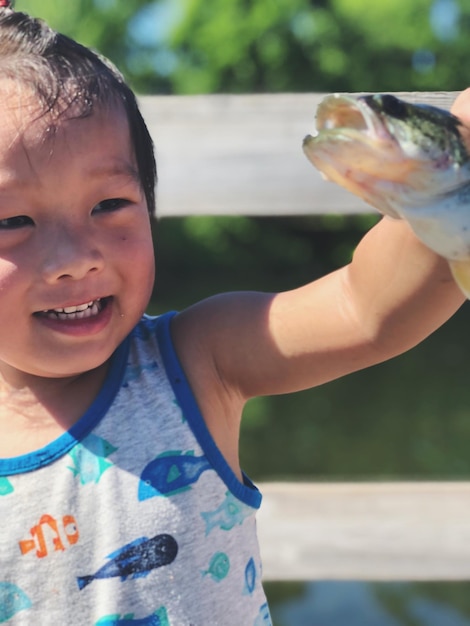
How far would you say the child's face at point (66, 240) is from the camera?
4.68 feet

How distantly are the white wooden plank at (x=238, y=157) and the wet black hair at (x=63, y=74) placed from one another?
1.99 feet

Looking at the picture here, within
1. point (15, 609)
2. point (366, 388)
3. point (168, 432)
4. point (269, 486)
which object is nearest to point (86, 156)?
point (168, 432)

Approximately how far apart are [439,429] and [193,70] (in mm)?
12470

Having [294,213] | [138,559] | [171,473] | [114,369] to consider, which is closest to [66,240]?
[114,369]

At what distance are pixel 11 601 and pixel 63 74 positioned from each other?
2.74 feet

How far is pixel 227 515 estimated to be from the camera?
1530 millimetres

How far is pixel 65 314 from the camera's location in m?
1.48

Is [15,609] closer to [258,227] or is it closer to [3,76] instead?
[3,76]

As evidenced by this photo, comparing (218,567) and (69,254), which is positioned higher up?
(69,254)

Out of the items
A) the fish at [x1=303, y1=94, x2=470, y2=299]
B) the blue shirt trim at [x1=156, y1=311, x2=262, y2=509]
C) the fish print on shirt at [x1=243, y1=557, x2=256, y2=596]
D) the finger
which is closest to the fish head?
the fish at [x1=303, y1=94, x2=470, y2=299]

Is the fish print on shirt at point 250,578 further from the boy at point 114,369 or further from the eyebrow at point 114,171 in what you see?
the eyebrow at point 114,171

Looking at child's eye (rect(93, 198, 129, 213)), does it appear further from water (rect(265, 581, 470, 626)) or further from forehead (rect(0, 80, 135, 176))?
water (rect(265, 581, 470, 626))

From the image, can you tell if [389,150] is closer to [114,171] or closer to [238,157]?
[114,171]

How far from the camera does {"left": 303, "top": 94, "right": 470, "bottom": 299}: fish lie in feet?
3.38
